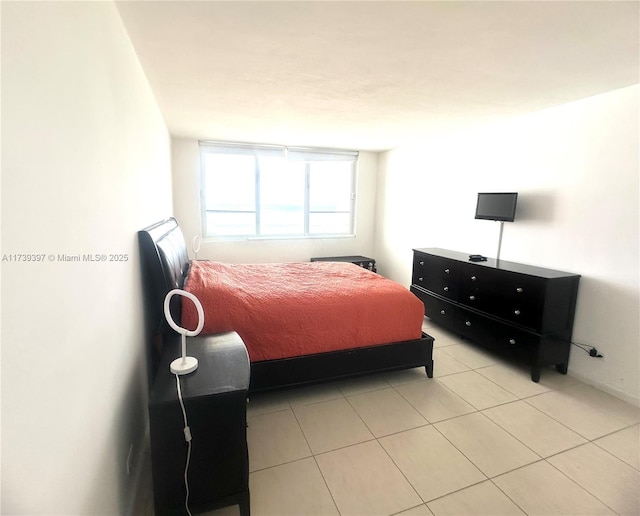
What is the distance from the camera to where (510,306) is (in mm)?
2855

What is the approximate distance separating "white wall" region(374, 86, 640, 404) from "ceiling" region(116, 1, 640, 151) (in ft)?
0.88

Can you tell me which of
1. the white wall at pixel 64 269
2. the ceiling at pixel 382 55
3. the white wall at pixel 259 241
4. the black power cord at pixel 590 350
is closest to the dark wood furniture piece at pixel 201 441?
the white wall at pixel 64 269

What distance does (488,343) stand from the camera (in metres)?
3.06

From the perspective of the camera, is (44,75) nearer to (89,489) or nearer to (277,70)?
(89,489)

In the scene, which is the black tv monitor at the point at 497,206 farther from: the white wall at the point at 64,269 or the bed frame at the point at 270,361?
the white wall at the point at 64,269

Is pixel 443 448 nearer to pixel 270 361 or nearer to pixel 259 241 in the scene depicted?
pixel 270 361

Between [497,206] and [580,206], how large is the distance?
0.69 m

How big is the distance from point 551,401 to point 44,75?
10.8ft

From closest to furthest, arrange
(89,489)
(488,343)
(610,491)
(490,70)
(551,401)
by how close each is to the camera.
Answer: (89,489), (610,491), (490,70), (551,401), (488,343)

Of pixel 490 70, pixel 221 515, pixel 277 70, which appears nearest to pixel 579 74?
pixel 490 70

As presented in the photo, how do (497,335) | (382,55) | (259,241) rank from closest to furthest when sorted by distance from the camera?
(382,55), (497,335), (259,241)

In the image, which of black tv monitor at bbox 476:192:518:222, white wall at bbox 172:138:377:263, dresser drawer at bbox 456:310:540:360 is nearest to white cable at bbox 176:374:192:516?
dresser drawer at bbox 456:310:540:360

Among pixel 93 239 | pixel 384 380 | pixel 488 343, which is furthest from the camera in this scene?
pixel 488 343

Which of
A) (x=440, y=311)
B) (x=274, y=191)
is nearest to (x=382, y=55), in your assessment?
(x=440, y=311)
